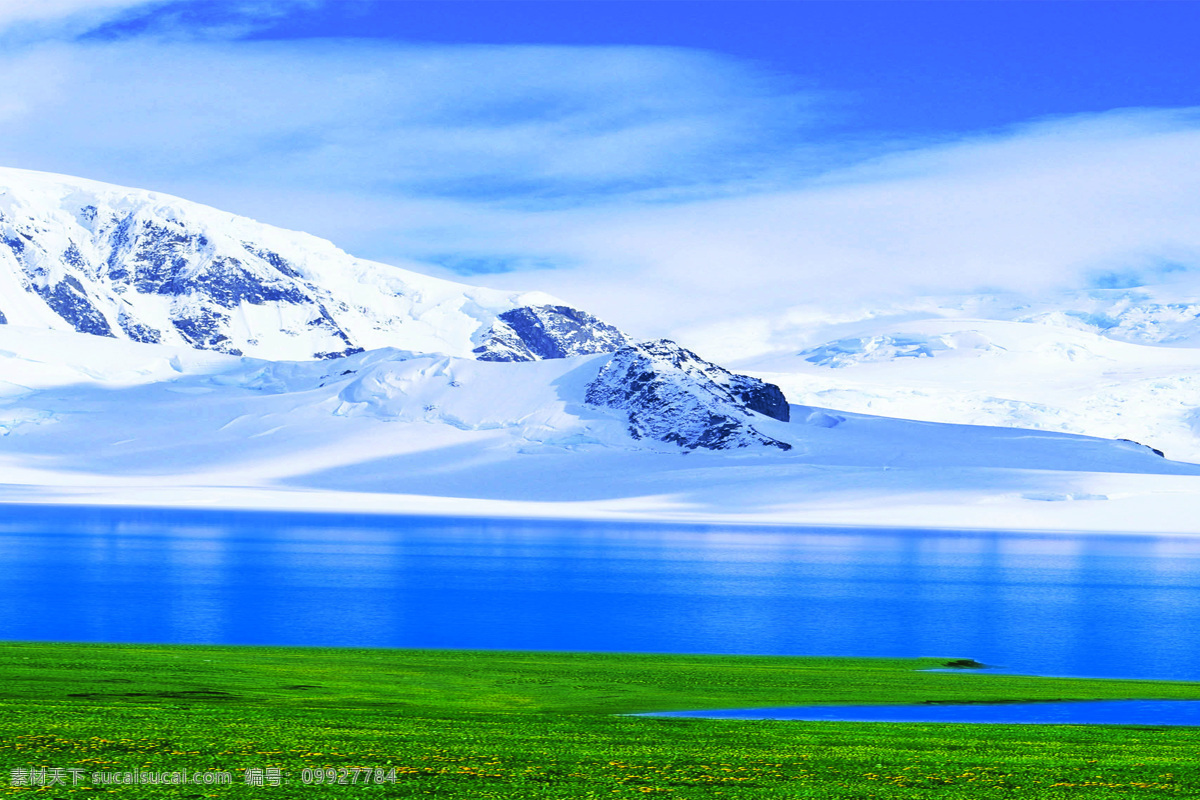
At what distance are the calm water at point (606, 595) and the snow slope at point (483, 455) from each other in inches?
1677

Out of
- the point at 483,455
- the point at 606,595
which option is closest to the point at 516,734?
the point at 606,595

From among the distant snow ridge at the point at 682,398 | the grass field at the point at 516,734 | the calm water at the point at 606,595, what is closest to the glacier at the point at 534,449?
the distant snow ridge at the point at 682,398

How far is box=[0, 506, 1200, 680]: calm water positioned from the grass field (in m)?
6.08

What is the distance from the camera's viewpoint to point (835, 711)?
2470 centimetres

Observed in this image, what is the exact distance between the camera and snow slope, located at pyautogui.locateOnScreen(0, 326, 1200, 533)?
12731cm

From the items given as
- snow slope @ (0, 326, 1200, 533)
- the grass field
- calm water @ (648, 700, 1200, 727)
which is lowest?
snow slope @ (0, 326, 1200, 533)

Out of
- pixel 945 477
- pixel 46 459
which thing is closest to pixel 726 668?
pixel 945 477

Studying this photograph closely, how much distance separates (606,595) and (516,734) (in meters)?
30.6

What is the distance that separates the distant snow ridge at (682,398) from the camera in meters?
169

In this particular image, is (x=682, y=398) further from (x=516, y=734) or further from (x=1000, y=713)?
(x=516, y=734)

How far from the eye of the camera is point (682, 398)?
6944 inches

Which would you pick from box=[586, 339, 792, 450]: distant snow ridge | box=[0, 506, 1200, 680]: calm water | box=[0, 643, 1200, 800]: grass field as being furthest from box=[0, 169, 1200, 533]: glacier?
box=[0, 643, 1200, 800]: grass field

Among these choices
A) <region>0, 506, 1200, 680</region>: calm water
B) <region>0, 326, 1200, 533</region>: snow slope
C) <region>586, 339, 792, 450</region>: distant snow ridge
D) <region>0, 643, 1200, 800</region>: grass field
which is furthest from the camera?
<region>586, 339, 792, 450</region>: distant snow ridge

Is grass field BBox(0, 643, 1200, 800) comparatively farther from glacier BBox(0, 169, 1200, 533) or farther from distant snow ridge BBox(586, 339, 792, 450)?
distant snow ridge BBox(586, 339, 792, 450)
